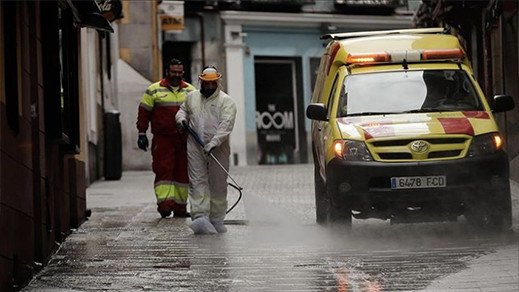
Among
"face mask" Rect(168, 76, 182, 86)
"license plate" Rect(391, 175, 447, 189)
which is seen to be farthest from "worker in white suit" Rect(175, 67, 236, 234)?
"license plate" Rect(391, 175, 447, 189)

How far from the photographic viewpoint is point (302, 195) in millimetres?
19938

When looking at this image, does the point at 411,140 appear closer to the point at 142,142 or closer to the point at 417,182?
the point at 417,182

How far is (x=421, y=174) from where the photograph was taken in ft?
42.1

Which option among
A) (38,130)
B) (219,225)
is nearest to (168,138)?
(219,225)

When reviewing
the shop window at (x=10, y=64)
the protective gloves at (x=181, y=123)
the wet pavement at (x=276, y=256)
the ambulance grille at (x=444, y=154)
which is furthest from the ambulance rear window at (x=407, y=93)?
the shop window at (x=10, y=64)

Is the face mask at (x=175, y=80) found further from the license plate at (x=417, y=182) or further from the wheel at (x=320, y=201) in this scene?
the license plate at (x=417, y=182)

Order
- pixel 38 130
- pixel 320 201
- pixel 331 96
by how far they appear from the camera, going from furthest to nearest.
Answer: pixel 320 201
pixel 331 96
pixel 38 130

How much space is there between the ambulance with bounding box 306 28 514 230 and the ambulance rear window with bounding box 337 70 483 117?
0.4 inches

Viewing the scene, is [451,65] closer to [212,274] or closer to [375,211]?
[375,211]

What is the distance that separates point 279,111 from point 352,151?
25.7 m

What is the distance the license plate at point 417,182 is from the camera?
1278cm

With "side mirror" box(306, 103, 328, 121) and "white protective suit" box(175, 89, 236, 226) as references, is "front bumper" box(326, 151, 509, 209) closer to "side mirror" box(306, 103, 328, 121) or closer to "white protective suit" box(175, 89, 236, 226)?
"side mirror" box(306, 103, 328, 121)

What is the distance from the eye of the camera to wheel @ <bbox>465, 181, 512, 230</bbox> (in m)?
13.0

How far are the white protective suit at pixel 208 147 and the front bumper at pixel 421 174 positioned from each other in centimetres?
175
